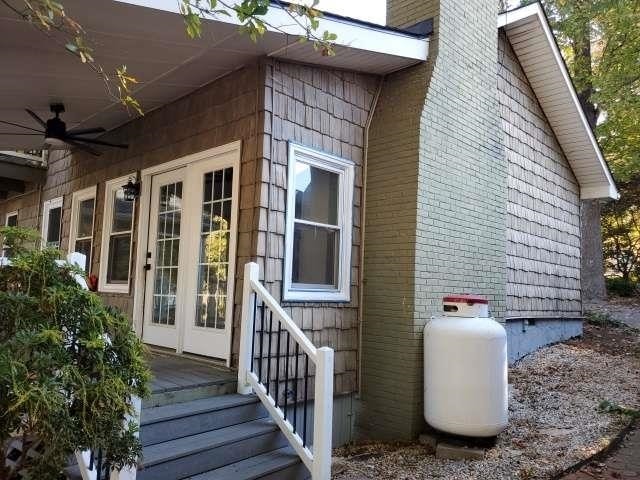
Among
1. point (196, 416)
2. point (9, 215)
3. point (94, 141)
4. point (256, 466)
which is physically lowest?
point (256, 466)

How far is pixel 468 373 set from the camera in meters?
4.26

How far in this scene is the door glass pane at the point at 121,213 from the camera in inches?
236

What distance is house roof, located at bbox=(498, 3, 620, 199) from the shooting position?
6824 millimetres

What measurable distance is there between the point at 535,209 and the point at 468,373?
4395 millimetres

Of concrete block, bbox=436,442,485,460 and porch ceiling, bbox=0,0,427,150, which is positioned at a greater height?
porch ceiling, bbox=0,0,427,150

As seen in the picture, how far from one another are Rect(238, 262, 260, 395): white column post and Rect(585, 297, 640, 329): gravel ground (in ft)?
28.3

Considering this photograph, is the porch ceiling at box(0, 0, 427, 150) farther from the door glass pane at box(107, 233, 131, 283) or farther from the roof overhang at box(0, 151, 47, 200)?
the roof overhang at box(0, 151, 47, 200)

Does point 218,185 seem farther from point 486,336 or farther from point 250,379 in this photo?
point 486,336

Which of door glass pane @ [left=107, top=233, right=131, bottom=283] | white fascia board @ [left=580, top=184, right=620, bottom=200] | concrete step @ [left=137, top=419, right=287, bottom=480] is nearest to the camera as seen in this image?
concrete step @ [left=137, top=419, right=287, bottom=480]

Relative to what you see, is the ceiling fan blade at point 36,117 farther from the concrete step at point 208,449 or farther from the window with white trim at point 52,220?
the concrete step at point 208,449

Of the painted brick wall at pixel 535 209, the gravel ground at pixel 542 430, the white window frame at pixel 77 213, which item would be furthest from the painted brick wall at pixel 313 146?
the white window frame at pixel 77 213

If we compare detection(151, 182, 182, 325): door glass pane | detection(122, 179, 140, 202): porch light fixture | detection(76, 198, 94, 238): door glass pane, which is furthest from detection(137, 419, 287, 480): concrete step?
detection(76, 198, 94, 238): door glass pane

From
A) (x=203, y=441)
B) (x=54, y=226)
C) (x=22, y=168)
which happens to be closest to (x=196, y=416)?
(x=203, y=441)

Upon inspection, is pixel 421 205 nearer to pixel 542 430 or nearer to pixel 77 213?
pixel 542 430
